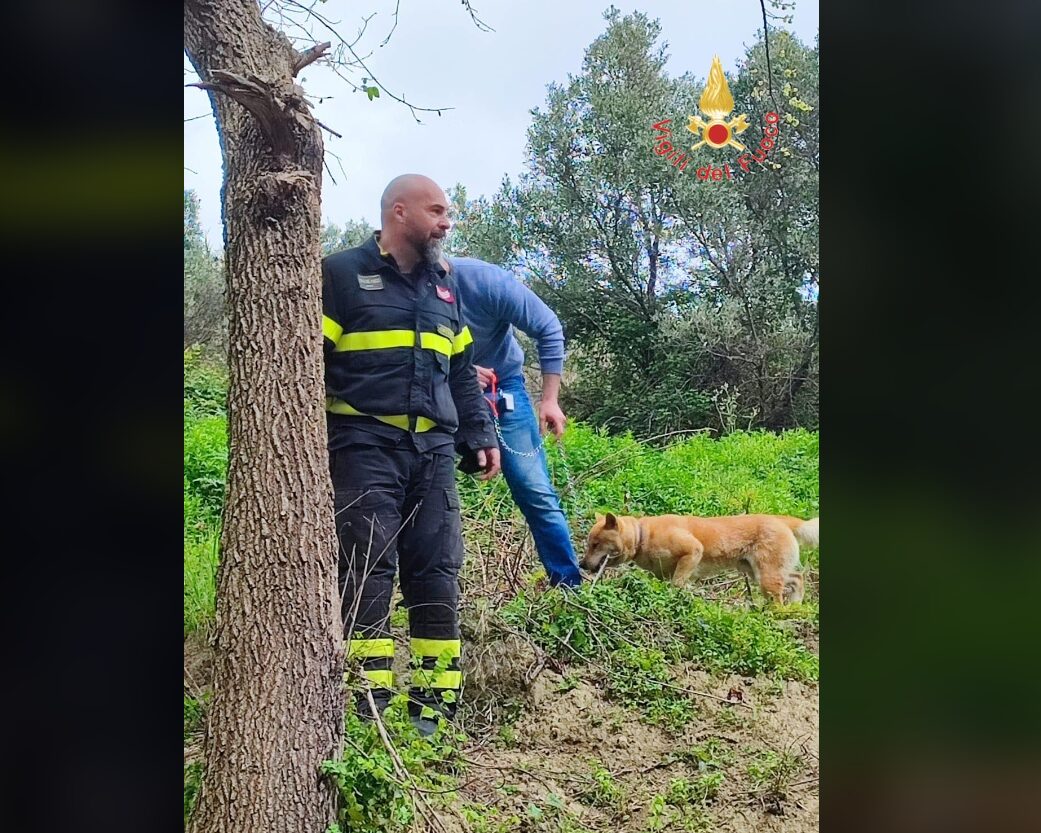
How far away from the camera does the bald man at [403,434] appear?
11.0ft

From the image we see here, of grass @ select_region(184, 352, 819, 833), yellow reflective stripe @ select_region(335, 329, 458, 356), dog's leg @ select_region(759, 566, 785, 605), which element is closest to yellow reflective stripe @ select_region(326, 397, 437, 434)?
yellow reflective stripe @ select_region(335, 329, 458, 356)

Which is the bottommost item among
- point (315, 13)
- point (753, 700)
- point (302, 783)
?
point (302, 783)

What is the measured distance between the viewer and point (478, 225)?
11.1 feet

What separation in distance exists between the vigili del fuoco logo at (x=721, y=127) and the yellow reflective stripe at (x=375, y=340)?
43.4 inches

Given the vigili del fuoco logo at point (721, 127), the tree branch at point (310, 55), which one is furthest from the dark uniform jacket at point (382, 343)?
the vigili del fuoco logo at point (721, 127)

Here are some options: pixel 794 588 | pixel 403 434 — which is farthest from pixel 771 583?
pixel 403 434

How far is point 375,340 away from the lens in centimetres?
333

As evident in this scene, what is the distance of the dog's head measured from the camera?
341 cm

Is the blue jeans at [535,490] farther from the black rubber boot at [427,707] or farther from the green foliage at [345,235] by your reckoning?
the green foliage at [345,235]

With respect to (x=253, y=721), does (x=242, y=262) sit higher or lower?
higher
